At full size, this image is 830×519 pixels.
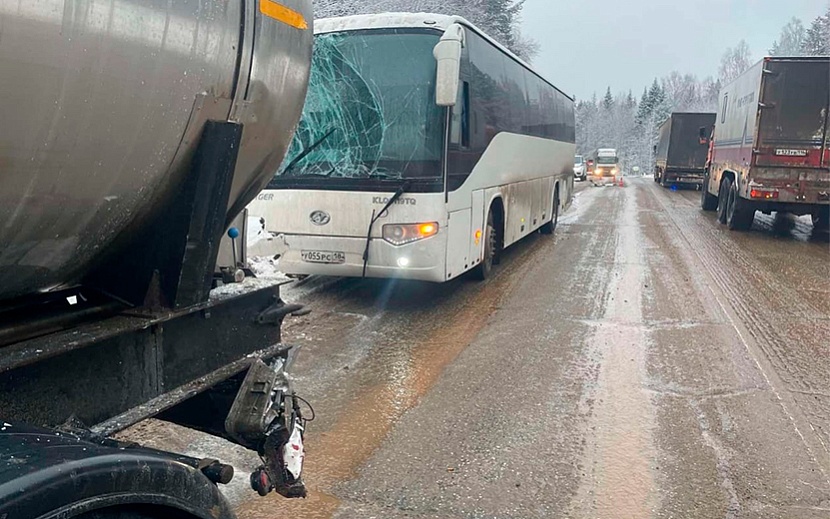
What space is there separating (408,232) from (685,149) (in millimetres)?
27989

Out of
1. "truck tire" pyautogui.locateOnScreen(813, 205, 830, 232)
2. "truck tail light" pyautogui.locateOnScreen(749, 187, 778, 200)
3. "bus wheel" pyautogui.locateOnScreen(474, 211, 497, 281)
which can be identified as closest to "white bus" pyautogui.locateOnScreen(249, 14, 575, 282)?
"bus wheel" pyautogui.locateOnScreen(474, 211, 497, 281)

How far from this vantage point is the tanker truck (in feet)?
5.11

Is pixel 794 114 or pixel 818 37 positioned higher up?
pixel 818 37

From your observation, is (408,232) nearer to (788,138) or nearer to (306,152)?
(306,152)

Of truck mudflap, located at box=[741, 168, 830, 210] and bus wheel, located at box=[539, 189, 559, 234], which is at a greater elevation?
truck mudflap, located at box=[741, 168, 830, 210]

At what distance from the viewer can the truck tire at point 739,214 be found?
45.5ft

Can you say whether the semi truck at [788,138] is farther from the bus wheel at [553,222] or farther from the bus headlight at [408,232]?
the bus headlight at [408,232]

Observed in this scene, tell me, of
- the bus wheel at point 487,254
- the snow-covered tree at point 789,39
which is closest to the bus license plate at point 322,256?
the bus wheel at point 487,254

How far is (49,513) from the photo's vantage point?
1.29m

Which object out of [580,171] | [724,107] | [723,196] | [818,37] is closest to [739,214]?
[723,196]

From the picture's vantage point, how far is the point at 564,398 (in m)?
4.73

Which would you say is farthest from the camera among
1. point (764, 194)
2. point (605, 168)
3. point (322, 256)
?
point (605, 168)

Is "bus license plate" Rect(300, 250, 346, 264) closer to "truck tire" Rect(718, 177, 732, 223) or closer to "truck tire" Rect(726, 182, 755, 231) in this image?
"truck tire" Rect(726, 182, 755, 231)

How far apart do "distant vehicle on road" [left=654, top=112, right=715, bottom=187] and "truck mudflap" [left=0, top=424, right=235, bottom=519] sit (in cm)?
3110
